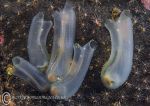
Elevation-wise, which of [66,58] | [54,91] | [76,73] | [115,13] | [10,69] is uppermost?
[115,13]

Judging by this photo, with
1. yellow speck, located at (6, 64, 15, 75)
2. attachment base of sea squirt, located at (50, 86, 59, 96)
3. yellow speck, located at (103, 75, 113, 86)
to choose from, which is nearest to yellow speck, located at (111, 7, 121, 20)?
yellow speck, located at (103, 75, 113, 86)

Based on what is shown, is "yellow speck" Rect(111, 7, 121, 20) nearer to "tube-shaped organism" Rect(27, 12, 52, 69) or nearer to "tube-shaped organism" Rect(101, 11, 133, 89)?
"tube-shaped organism" Rect(101, 11, 133, 89)

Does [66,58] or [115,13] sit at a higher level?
[115,13]

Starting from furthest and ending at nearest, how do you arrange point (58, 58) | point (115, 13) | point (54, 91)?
point (115, 13)
point (58, 58)
point (54, 91)

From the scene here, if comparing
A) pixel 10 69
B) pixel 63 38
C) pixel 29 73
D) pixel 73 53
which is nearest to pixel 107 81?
pixel 73 53

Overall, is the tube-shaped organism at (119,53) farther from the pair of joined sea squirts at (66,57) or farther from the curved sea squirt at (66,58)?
the curved sea squirt at (66,58)

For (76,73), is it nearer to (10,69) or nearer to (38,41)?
(38,41)
